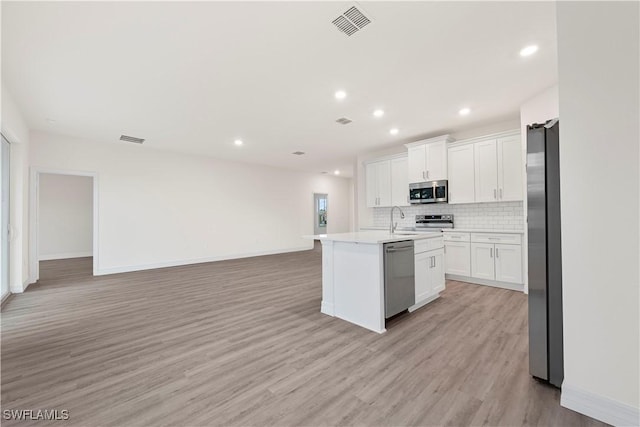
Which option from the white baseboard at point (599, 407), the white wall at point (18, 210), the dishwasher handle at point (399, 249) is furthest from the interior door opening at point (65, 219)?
the white baseboard at point (599, 407)

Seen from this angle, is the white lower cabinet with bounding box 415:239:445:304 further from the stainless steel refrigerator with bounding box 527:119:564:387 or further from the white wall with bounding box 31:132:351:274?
the white wall with bounding box 31:132:351:274

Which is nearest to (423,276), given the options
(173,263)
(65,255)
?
(173,263)

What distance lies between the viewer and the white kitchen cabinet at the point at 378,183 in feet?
20.5

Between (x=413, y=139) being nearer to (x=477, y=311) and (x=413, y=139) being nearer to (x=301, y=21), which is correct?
(x=477, y=311)

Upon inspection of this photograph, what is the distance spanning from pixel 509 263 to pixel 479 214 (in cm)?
118

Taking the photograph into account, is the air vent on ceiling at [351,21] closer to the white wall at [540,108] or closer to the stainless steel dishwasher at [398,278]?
the stainless steel dishwasher at [398,278]

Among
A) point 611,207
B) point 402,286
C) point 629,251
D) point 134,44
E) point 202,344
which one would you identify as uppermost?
point 134,44

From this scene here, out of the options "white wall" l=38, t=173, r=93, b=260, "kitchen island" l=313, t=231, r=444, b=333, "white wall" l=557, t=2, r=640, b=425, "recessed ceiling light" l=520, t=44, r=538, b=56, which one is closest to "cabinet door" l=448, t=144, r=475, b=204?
"kitchen island" l=313, t=231, r=444, b=333

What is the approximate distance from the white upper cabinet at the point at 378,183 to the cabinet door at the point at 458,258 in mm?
1743

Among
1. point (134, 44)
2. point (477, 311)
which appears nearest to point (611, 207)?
point (477, 311)

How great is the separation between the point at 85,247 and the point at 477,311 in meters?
11.0

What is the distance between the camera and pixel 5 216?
13.8 ft

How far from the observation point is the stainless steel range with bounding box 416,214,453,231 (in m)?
5.44

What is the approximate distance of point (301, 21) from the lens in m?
2.30
